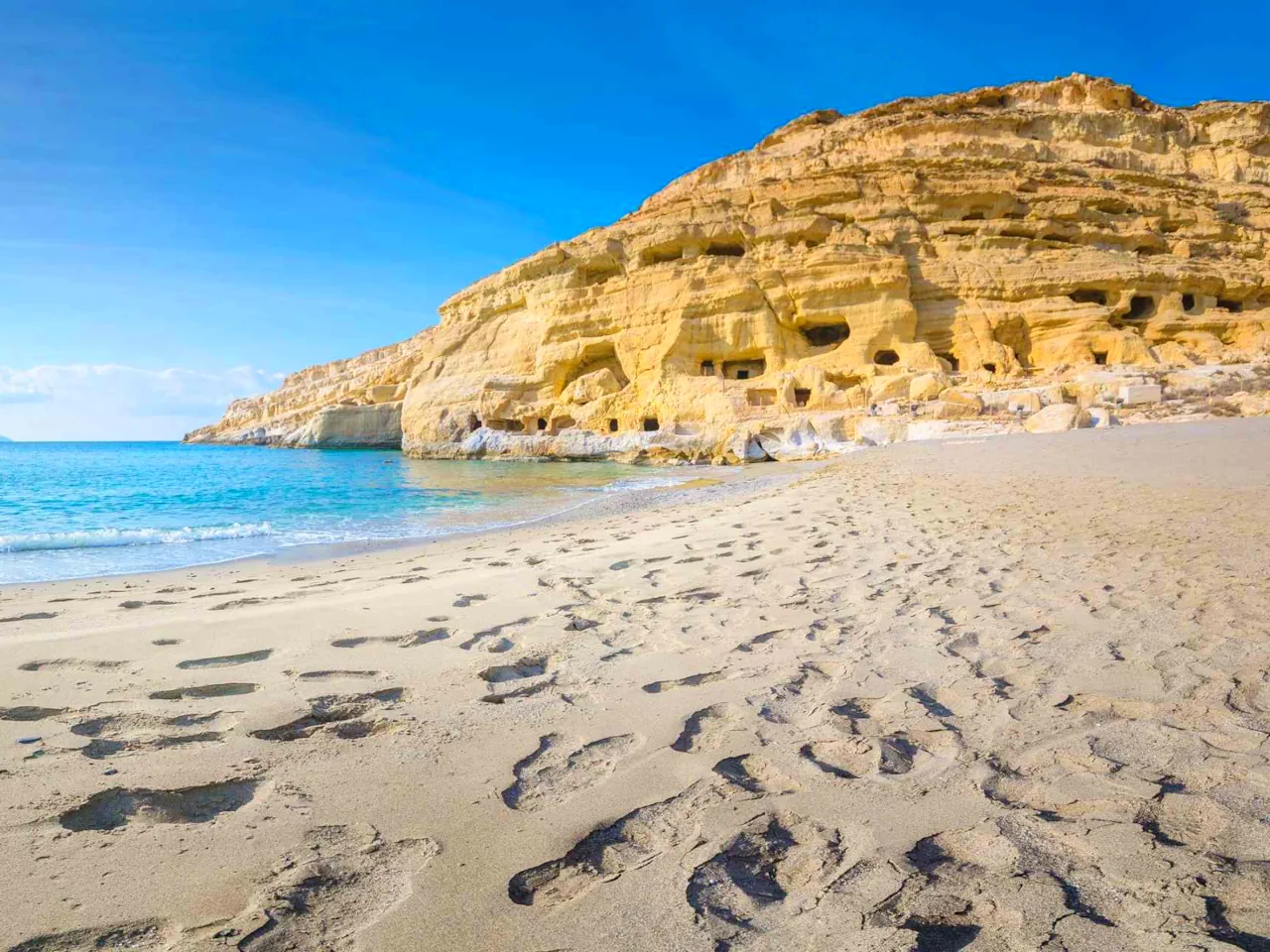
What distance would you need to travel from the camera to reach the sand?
55.9 inches

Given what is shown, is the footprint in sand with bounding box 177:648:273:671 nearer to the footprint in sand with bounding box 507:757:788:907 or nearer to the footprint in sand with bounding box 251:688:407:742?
the footprint in sand with bounding box 251:688:407:742

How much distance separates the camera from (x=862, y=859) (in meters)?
1.60

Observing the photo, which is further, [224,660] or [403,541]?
[403,541]

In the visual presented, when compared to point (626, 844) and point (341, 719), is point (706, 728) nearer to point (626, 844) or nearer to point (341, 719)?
point (626, 844)

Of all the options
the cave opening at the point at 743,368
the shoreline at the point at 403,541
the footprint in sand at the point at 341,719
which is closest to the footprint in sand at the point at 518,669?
the footprint in sand at the point at 341,719

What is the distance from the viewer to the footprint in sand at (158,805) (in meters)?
1.77

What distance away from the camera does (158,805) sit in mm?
1859

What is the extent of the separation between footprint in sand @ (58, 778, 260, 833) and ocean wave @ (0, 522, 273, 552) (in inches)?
332

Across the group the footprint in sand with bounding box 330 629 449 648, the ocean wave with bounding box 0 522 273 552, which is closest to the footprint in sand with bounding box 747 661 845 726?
the footprint in sand with bounding box 330 629 449 648

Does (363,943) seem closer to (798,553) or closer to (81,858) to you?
(81,858)

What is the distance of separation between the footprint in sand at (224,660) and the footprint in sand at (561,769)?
5.88 ft

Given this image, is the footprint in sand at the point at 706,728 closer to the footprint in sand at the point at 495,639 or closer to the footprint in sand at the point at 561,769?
the footprint in sand at the point at 561,769

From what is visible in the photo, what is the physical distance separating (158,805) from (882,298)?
1249 inches

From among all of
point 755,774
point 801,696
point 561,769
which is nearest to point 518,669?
point 561,769
